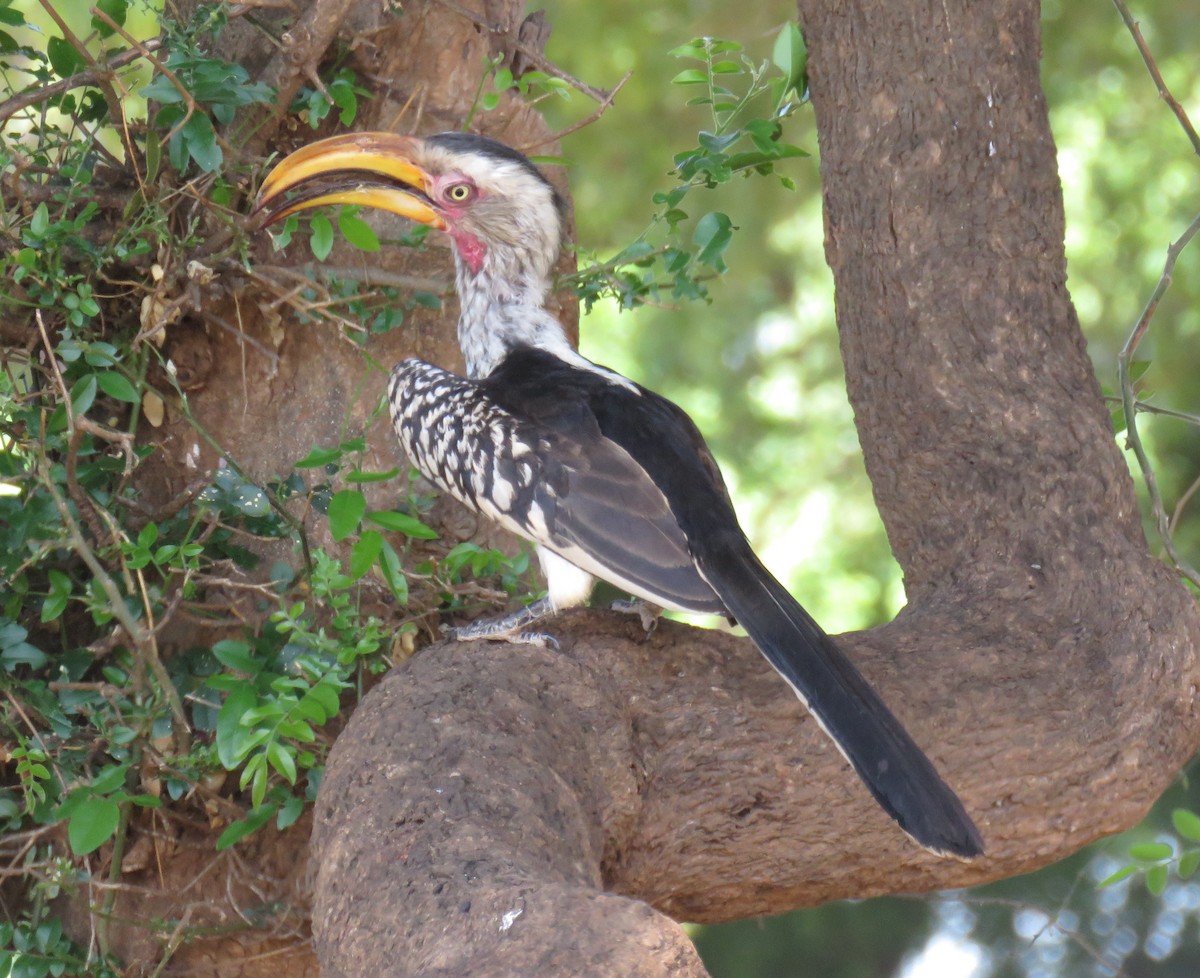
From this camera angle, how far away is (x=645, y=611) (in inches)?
91.5

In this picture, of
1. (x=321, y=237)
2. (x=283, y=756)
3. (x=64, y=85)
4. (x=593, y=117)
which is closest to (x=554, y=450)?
(x=321, y=237)

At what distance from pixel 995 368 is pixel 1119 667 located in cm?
57

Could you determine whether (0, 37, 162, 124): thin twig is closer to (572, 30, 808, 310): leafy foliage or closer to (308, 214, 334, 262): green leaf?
(308, 214, 334, 262): green leaf

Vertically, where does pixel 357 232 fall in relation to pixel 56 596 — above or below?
above

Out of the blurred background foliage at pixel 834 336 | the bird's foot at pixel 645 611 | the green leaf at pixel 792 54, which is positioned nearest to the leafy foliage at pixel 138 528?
the bird's foot at pixel 645 611

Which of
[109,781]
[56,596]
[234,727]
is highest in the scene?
[56,596]

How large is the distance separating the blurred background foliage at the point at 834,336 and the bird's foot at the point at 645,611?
2.48 meters

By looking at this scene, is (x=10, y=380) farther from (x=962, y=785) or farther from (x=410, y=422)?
(x=962, y=785)

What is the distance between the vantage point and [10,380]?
8.09ft

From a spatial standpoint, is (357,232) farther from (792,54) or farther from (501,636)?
(792,54)

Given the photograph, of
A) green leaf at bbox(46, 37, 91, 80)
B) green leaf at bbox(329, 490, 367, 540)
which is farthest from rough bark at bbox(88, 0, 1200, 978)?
green leaf at bbox(46, 37, 91, 80)

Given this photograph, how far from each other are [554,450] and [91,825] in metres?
0.91

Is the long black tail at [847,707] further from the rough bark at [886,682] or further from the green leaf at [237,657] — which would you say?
the green leaf at [237,657]

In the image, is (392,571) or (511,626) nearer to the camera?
(392,571)
